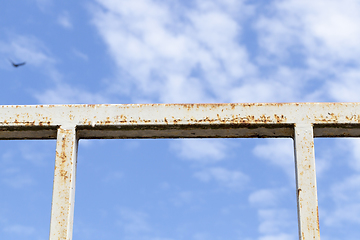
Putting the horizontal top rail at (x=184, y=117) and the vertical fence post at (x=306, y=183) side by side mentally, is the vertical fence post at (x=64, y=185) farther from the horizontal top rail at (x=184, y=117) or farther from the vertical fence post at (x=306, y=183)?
the vertical fence post at (x=306, y=183)

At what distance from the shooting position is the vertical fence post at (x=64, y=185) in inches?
86.5

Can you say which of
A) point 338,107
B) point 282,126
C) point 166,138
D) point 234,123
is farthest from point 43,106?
point 338,107

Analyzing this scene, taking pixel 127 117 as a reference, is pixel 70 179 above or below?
below

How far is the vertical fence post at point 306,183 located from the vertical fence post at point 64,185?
0.99 metres

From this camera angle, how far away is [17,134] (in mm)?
2490

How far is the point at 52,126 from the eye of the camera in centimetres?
238

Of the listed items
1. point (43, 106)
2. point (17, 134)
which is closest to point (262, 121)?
point (43, 106)

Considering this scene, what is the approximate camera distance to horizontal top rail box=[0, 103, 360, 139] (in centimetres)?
235

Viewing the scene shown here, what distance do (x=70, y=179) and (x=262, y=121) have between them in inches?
35.3

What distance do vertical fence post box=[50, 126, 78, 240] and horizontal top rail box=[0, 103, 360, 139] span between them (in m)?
0.07

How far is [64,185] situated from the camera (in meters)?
2.26

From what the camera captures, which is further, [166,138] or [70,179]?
[166,138]

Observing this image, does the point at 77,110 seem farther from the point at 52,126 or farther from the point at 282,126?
the point at 282,126

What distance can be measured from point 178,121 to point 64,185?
581 mm
